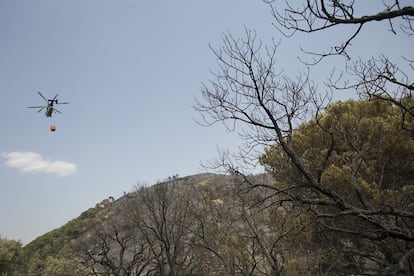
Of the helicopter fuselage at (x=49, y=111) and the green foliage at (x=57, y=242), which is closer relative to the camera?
the helicopter fuselage at (x=49, y=111)

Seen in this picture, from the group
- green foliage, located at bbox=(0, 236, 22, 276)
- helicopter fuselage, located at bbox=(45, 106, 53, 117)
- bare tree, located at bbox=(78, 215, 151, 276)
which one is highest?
helicopter fuselage, located at bbox=(45, 106, 53, 117)

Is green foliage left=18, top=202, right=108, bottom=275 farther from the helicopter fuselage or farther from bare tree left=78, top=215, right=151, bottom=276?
the helicopter fuselage

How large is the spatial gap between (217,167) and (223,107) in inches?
62.6

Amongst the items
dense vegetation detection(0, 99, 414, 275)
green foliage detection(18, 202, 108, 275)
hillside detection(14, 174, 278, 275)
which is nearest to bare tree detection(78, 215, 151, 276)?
hillside detection(14, 174, 278, 275)

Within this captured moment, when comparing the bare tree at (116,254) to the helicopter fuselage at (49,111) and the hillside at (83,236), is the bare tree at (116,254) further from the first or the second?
the helicopter fuselage at (49,111)

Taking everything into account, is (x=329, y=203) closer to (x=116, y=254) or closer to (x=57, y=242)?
(x=116, y=254)

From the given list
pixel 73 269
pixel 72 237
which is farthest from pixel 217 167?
pixel 72 237

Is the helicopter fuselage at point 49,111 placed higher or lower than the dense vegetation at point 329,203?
higher

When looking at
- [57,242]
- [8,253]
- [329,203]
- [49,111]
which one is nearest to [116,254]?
[57,242]

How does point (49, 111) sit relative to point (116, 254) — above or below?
above

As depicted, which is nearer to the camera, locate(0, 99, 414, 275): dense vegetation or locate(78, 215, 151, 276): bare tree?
locate(0, 99, 414, 275): dense vegetation

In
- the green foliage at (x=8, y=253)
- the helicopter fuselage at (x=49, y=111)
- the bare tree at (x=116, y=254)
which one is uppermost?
the helicopter fuselage at (x=49, y=111)

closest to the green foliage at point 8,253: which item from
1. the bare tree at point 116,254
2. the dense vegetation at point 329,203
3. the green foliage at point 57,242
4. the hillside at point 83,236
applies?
the dense vegetation at point 329,203

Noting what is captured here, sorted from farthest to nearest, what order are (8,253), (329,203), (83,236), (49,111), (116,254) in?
(83,236) < (116,254) < (8,253) < (49,111) < (329,203)
